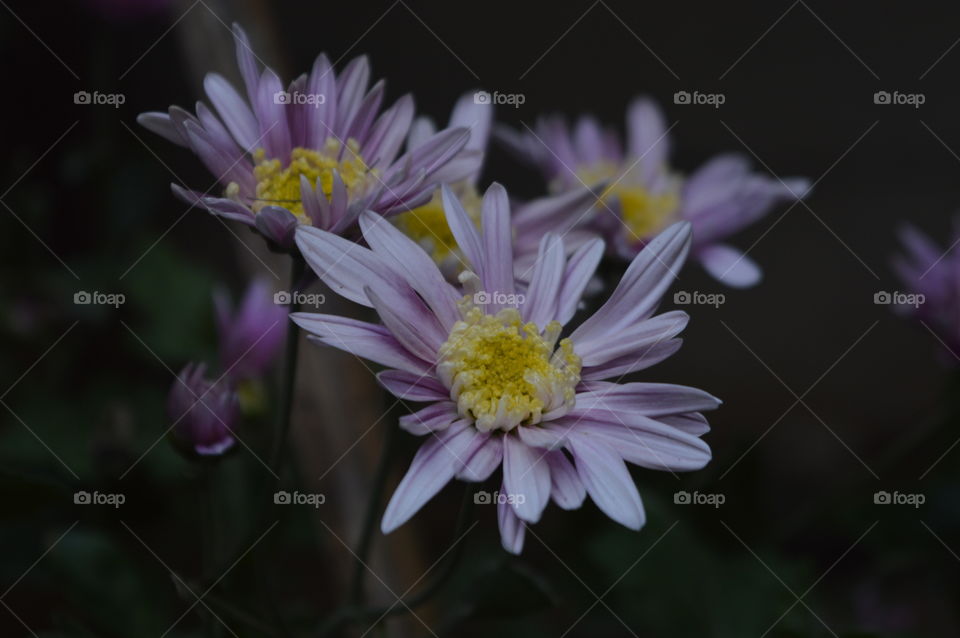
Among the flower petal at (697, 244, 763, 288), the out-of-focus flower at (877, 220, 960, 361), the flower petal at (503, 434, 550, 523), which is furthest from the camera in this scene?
the out-of-focus flower at (877, 220, 960, 361)

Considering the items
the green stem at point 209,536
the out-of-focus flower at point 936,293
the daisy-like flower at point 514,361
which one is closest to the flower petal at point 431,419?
the daisy-like flower at point 514,361

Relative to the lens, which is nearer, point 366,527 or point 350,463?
point 366,527

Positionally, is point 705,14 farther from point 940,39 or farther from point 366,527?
point 366,527

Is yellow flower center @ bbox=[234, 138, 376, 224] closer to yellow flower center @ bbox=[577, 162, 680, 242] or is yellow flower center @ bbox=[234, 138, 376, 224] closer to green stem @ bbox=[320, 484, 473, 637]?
green stem @ bbox=[320, 484, 473, 637]

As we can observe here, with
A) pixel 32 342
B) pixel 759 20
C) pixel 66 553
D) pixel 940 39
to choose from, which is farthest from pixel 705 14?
pixel 66 553

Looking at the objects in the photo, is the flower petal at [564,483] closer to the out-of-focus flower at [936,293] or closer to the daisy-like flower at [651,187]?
the daisy-like flower at [651,187]

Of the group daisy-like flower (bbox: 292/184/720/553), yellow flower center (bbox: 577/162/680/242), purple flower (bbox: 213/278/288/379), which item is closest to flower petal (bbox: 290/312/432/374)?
daisy-like flower (bbox: 292/184/720/553)
